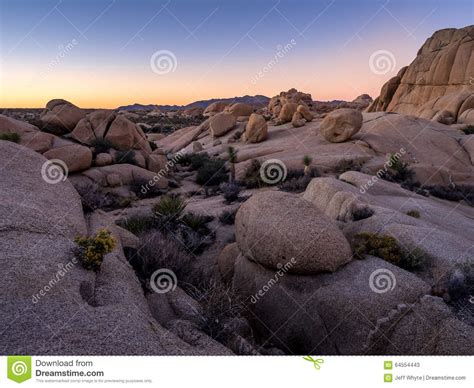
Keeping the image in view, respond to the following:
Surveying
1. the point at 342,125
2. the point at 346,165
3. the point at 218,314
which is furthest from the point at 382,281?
the point at 342,125

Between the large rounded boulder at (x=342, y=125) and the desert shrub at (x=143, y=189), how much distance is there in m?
14.0

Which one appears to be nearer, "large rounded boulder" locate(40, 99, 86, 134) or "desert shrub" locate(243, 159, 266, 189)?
"desert shrub" locate(243, 159, 266, 189)

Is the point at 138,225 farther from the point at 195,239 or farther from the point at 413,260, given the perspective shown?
the point at 413,260

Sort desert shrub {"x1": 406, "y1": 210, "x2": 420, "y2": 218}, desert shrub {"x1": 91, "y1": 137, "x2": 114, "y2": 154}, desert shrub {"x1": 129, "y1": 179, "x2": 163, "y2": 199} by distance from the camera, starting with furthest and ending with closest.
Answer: desert shrub {"x1": 91, "y1": 137, "x2": 114, "y2": 154} < desert shrub {"x1": 129, "y1": 179, "x2": 163, "y2": 199} < desert shrub {"x1": 406, "y1": 210, "x2": 420, "y2": 218}

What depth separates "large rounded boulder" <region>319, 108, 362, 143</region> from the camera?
2512 centimetres

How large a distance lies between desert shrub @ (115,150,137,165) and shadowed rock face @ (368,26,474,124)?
2890 centimetres

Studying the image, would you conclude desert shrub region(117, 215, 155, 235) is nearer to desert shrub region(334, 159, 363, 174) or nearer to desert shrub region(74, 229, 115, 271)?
desert shrub region(74, 229, 115, 271)

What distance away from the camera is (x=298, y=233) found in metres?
6.28

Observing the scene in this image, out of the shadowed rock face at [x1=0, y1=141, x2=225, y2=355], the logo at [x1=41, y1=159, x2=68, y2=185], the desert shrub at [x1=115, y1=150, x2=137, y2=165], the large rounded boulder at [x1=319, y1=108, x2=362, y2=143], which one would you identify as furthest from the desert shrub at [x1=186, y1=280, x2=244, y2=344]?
the large rounded boulder at [x1=319, y1=108, x2=362, y2=143]

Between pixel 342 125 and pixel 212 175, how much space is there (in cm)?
1070

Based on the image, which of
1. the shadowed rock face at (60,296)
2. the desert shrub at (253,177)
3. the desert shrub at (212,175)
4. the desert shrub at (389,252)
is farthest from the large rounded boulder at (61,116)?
the desert shrub at (389,252)

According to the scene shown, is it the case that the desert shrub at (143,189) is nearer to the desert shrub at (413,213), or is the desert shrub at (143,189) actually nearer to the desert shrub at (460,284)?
the desert shrub at (413,213)
